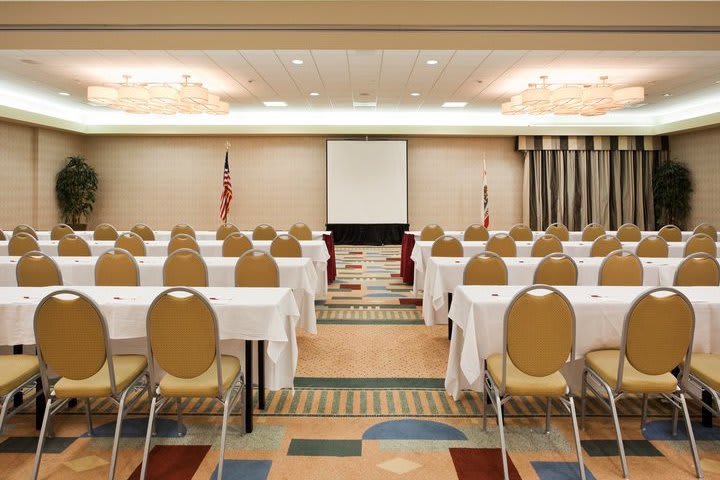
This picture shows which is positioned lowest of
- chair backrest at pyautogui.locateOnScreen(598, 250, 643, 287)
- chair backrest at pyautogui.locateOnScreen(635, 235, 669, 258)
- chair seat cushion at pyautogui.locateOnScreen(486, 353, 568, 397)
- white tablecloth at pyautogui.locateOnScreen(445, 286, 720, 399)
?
chair seat cushion at pyautogui.locateOnScreen(486, 353, 568, 397)

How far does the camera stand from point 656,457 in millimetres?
3150

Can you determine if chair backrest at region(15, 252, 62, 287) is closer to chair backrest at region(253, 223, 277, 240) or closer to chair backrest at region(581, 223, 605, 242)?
chair backrest at region(253, 223, 277, 240)

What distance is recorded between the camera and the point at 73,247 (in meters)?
6.69

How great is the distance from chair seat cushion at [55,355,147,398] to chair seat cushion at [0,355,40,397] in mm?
277

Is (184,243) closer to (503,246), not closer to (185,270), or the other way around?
(185,270)

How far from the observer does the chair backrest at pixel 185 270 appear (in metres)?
4.81

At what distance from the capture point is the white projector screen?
15.7 m

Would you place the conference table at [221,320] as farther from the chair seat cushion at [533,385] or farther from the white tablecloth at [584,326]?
the chair seat cushion at [533,385]

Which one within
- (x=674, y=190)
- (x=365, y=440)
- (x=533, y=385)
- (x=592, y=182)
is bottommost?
(x=365, y=440)

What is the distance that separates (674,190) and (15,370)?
1583cm

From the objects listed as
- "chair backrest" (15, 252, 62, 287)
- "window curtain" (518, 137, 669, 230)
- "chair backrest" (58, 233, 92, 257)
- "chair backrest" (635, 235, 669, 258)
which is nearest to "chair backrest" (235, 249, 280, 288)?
"chair backrest" (15, 252, 62, 287)

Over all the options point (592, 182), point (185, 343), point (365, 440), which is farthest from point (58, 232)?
point (592, 182)

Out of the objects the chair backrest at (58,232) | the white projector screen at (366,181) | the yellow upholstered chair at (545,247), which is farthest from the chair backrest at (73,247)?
the white projector screen at (366,181)

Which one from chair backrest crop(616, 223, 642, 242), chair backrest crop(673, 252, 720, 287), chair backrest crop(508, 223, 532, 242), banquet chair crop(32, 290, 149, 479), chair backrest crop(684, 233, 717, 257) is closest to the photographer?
banquet chair crop(32, 290, 149, 479)
